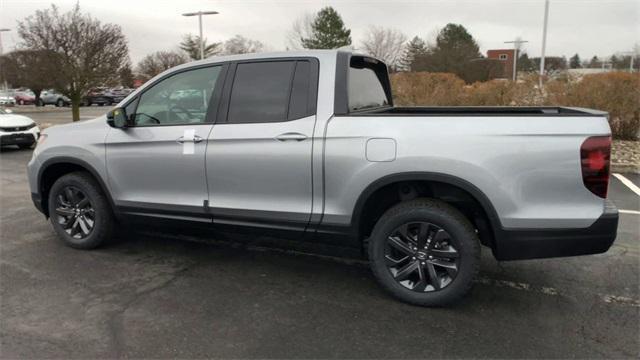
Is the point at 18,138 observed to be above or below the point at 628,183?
above

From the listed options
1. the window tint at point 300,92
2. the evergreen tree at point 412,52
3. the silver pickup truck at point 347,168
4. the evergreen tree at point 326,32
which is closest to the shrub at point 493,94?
the silver pickup truck at point 347,168

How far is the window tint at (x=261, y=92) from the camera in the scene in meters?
3.86

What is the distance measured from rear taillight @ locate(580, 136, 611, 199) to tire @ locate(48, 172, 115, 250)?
12.8 feet

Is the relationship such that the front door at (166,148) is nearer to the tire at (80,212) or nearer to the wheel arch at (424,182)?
the tire at (80,212)

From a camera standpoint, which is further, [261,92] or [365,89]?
[365,89]

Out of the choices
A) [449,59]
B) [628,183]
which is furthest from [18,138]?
[449,59]

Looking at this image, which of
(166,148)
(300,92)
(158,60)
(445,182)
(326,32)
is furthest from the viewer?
(158,60)

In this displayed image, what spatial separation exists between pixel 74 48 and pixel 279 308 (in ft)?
57.4

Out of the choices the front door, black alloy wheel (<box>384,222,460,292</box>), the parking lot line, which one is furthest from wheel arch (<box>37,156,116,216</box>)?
the parking lot line

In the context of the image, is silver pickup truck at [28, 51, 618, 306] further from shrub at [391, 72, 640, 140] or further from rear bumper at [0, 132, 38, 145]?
rear bumper at [0, 132, 38, 145]

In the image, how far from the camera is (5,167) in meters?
10.2

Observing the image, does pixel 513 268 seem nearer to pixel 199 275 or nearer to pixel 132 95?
pixel 199 275

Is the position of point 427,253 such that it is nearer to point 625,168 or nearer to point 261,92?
point 261,92

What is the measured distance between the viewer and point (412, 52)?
144 feet
